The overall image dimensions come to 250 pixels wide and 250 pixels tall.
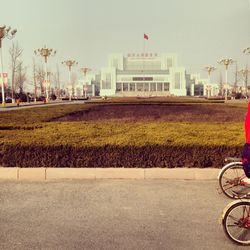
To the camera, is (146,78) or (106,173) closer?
(106,173)

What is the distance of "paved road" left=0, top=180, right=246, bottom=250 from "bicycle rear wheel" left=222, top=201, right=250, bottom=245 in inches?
5.2

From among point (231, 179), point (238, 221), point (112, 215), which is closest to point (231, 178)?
point (231, 179)

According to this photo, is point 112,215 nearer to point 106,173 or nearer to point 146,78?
point 106,173

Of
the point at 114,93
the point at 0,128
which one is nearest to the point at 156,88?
the point at 114,93

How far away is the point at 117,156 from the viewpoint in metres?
6.99

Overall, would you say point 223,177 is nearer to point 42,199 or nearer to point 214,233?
point 214,233

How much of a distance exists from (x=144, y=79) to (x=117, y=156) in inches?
5169

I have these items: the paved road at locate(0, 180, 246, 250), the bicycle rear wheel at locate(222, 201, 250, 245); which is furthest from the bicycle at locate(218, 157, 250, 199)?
the bicycle rear wheel at locate(222, 201, 250, 245)

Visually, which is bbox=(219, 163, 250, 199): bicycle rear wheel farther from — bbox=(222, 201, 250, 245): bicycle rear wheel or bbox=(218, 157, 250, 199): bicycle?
bbox=(222, 201, 250, 245): bicycle rear wheel

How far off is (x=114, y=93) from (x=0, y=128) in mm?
125159

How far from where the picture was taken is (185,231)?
158 inches

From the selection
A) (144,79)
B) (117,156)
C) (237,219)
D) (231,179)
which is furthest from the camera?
(144,79)

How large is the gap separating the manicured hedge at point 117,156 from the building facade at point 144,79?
124m

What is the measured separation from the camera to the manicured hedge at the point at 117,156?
6.93 metres
